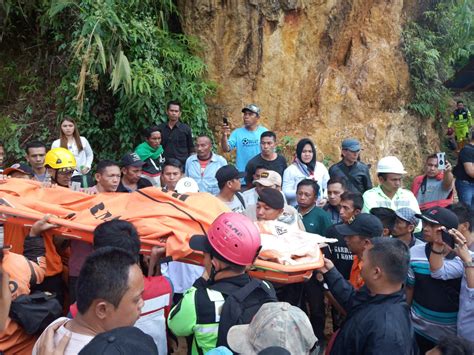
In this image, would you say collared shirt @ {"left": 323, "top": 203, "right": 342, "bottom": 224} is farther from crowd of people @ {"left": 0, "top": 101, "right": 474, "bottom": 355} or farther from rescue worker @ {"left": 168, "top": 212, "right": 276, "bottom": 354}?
rescue worker @ {"left": 168, "top": 212, "right": 276, "bottom": 354}

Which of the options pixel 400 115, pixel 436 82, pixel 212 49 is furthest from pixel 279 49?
pixel 436 82

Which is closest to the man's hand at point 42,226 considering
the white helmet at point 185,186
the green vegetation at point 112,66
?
the white helmet at point 185,186

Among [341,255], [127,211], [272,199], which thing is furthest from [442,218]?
[127,211]

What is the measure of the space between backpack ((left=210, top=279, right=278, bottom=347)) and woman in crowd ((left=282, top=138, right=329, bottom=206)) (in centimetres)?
320

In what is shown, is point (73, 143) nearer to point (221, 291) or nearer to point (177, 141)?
point (177, 141)

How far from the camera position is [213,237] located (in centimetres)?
270

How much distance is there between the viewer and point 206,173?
6.29m

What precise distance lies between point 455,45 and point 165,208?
31.6ft

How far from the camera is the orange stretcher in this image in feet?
10.9

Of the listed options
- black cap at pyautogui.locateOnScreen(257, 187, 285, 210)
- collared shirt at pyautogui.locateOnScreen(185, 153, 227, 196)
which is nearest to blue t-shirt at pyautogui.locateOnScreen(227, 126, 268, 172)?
collared shirt at pyautogui.locateOnScreen(185, 153, 227, 196)

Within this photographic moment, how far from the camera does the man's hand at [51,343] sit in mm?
1997

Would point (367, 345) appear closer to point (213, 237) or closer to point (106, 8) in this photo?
point (213, 237)

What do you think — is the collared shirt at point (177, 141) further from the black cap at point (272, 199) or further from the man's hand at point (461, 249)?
the man's hand at point (461, 249)

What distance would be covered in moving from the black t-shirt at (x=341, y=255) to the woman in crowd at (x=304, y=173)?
59.6 inches
